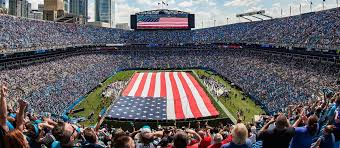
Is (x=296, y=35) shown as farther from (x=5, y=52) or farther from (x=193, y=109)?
(x=5, y=52)

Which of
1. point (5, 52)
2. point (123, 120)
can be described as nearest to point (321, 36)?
point (123, 120)

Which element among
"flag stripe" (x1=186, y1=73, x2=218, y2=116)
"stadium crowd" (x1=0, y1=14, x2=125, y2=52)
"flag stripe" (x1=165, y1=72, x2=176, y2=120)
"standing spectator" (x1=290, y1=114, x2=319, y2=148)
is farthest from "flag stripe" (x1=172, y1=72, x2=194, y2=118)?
"standing spectator" (x1=290, y1=114, x2=319, y2=148)

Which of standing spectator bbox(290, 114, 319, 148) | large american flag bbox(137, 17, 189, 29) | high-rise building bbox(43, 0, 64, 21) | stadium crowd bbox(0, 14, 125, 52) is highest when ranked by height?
high-rise building bbox(43, 0, 64, 21)

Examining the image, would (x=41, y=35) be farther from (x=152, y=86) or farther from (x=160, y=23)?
(x=160, y=23)

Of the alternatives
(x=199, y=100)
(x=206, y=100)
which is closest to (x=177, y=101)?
(x=199, y=100)

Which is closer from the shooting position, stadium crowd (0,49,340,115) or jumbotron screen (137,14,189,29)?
stadium crowd (0,49,340,115)

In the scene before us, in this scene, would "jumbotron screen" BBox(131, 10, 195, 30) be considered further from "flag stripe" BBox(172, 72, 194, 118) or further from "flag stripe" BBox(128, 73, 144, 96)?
"flag stripe" BBox(172, 72, 194, 118)
